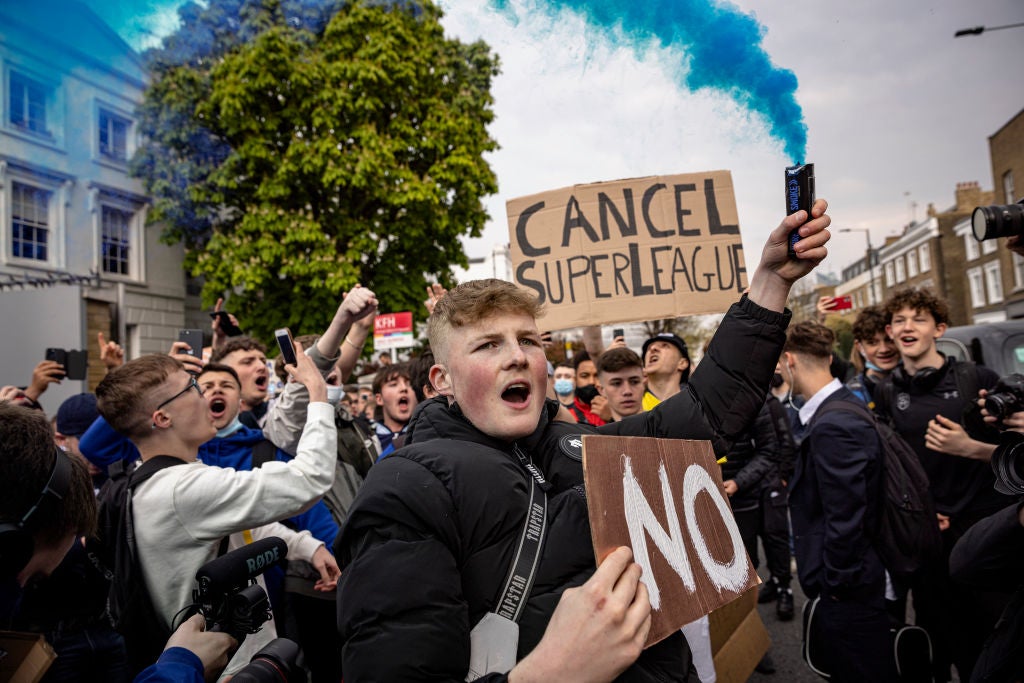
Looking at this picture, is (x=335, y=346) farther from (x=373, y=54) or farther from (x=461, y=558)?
(x=373, y=54)

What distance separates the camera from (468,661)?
1.25m

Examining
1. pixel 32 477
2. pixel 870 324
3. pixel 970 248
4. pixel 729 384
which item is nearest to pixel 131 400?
pixel 32 477

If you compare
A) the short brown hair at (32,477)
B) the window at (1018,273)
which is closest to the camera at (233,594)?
the short brown hair at (32,477)

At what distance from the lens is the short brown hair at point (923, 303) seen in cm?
413

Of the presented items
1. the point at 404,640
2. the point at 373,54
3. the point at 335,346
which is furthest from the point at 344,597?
the point at 373,54

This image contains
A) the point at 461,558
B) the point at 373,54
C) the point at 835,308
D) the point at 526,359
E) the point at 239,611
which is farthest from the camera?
the point at 373,54

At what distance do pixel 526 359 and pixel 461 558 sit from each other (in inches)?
20.4

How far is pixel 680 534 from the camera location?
4.86 feet

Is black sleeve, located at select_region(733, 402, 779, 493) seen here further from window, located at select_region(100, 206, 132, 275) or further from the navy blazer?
window, located at select_region(100, 206, 132, 275)

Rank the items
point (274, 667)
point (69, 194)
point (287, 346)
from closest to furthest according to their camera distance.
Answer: point (274, 667) < point (287, 346) < point (69, 194)

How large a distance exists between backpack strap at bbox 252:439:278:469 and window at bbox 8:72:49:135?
5675 mm

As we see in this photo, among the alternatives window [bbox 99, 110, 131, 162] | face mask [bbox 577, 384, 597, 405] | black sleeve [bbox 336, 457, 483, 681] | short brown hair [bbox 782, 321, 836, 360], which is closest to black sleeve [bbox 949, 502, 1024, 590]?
black sleeve [bbox 336, 457, 483, 681]

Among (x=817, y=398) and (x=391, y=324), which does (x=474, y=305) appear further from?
(x=391, y=324)

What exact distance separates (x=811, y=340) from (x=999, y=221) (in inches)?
77.6
